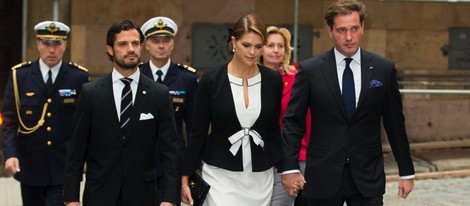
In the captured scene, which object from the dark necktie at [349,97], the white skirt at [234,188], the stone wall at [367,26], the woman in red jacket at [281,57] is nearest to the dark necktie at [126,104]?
the white skirt at [234,188]

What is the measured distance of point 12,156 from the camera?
699cm

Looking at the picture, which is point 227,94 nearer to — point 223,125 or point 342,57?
point 223,125

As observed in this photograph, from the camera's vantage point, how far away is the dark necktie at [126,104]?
5582mm

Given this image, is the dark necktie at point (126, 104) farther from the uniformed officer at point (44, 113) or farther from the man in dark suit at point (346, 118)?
the uniformed officer at point (44, 113)

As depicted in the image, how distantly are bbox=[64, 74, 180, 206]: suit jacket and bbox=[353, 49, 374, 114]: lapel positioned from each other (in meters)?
Result: 1.25

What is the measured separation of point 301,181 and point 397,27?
7632 millimetres

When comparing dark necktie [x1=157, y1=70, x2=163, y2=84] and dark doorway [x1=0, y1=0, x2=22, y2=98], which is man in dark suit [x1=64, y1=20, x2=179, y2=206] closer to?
dark necktie [x1=157, y1=70, x2=163, y2=84]

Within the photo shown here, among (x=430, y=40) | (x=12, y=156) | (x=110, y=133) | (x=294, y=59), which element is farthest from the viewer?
(x=430, y=40)

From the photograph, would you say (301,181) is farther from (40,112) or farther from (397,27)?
(397,27)

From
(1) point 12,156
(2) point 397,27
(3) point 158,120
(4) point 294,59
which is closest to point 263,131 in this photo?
(3) point 158,120

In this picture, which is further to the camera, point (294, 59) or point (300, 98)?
point (294, 59)

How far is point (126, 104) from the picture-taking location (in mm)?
5609

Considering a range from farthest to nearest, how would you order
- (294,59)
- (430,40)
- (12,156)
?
(430,40)
(294,59)
(12,156)

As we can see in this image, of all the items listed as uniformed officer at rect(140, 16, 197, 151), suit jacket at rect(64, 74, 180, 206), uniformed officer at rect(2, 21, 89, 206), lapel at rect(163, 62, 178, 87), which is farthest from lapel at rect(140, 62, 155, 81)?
suit jacket at rect(64, 74, 180, 206)
